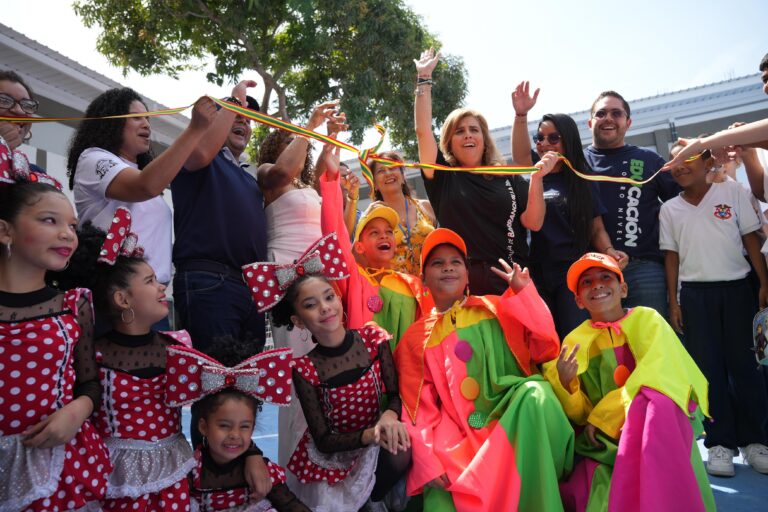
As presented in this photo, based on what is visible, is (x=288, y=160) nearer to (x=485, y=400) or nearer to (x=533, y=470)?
(x=485, y=400)

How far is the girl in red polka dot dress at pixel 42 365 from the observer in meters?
2.09

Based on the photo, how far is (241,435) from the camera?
262cm

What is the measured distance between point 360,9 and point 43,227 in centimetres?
957

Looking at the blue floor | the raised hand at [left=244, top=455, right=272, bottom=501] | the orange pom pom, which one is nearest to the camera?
the raised hand at [left=244, top=455, right=272, bottom=501]

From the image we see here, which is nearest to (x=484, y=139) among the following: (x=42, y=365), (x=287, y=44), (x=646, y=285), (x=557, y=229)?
(x=557, y=229)

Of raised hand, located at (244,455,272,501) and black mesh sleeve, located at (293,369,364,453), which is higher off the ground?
black mesh sleeve, located at (293,369,364,453)

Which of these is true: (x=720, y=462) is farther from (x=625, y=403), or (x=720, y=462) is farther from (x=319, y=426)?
(x=319, y=426)

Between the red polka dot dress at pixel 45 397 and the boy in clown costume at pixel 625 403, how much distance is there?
80.0 inches

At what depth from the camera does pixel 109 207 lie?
2.81 m

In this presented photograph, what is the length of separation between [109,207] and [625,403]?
251 cm

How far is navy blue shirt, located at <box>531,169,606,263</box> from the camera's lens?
366cm

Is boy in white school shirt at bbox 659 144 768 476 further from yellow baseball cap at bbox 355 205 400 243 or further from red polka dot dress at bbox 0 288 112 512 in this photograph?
red polka dot dress at bbox 0 288 112 512

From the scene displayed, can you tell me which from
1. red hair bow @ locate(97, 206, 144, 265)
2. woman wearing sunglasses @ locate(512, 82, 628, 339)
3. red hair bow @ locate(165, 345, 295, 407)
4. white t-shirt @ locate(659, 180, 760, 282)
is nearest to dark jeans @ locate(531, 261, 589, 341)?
woman wearing sunglasses @ locate(512, 82, 628, 339)

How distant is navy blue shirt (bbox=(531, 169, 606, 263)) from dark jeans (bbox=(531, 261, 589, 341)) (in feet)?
0.19
